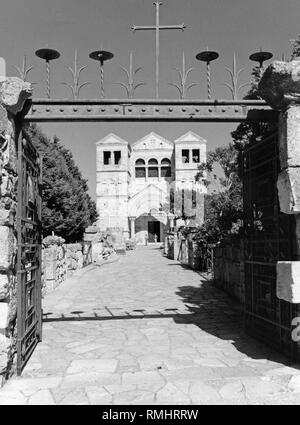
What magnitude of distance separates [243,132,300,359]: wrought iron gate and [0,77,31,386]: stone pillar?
2.85 meters

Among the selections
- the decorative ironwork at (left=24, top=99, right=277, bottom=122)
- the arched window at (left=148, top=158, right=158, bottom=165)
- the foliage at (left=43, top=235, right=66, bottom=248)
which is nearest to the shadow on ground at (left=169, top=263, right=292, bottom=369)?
the decorative ironwork at (left=24, top=99, right=277, bottom=122)

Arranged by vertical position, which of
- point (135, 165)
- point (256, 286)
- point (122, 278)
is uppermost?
point (135, 165)

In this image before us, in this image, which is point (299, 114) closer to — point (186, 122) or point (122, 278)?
point (186, 122)

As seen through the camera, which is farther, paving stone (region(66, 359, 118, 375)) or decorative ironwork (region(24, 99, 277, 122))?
decorative ironwork (region(24, 99, 277, 122))

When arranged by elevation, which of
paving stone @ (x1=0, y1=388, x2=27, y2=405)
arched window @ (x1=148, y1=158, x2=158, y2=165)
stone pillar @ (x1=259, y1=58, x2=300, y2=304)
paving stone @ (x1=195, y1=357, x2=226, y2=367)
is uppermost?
arched window @ (x1=148, y1=158, x2=158, y2=165)

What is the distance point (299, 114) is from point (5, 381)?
391 cm

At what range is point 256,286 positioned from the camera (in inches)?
213

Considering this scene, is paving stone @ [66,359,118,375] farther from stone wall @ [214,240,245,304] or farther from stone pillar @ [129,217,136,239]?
stone pillar @ [129,217,136,239]

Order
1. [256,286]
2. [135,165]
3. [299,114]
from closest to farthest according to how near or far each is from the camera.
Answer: [299,114] → [256,286] → [135,165]

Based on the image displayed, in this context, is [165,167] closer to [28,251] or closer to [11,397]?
[28,251]

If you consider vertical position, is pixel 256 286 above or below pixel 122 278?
above

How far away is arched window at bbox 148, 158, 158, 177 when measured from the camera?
1969 inches

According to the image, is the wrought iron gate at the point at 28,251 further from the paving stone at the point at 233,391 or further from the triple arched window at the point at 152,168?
the triple arched window at the point at 152,168
